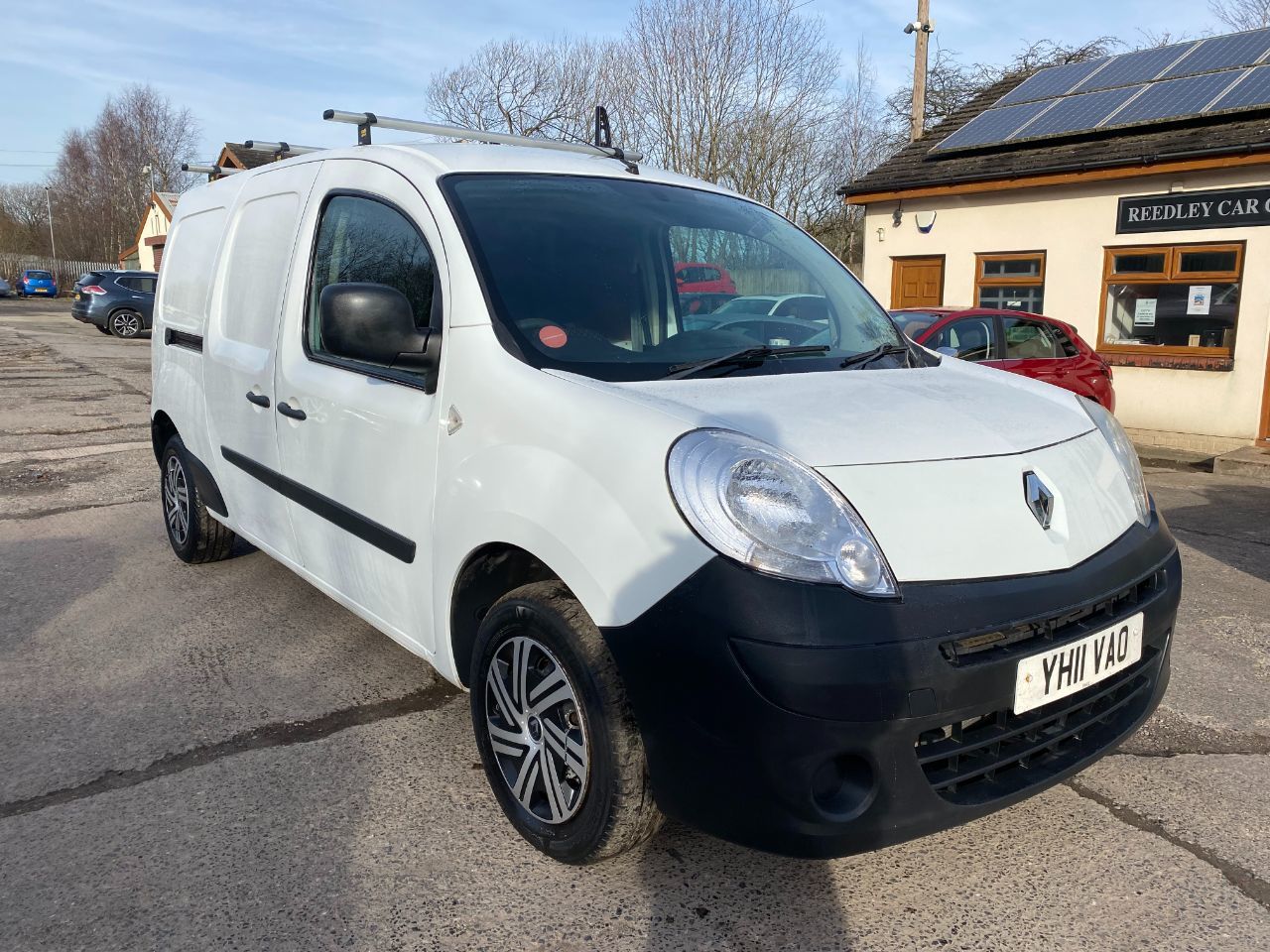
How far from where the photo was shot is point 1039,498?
228cm

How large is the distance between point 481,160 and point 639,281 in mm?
672

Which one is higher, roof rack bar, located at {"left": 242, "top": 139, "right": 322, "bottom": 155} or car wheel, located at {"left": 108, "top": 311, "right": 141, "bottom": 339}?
roof rack bar, located at {"left": 242, "top": 139, "right": 322, "bottom": 155}

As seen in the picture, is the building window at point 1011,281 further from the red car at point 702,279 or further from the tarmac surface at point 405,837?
the red car at point 702,279

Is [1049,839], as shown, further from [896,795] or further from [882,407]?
[882,407]

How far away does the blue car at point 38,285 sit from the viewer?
52.2 meters

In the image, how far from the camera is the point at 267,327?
367 cm

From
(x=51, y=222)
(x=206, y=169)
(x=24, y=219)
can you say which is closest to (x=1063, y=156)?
(x=206, y=169)

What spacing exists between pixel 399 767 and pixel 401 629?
0.42 meters

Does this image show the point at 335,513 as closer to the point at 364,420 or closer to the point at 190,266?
the point at 364,420

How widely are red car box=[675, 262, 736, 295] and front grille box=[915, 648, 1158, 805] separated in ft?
5.28

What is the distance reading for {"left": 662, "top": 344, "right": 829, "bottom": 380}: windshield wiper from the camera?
8.63ft

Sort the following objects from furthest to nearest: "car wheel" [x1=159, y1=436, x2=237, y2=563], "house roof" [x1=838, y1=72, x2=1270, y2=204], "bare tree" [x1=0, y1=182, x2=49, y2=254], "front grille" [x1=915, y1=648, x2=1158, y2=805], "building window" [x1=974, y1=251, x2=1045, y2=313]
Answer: "bare tree" [x1=0, y1=182, x2=49, y2=254], "building window" [x1=974, y1=251, x2=1045, y2=313], "house roof" [x1=838, y1=72, x2=1270, y2=204], "car wheel" [x1=159, y1=436, x2=237, y2=563], "front grille" [x1=915, y1=648, x2=1158, y2=805]

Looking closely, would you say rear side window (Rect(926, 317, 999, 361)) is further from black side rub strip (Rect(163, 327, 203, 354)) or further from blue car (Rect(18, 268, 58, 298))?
blue car (Rect(18, 268, 58, 298))

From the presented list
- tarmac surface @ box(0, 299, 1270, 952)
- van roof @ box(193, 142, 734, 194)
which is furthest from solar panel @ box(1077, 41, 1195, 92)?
van roof @ box(193, 142, 734, 194)
